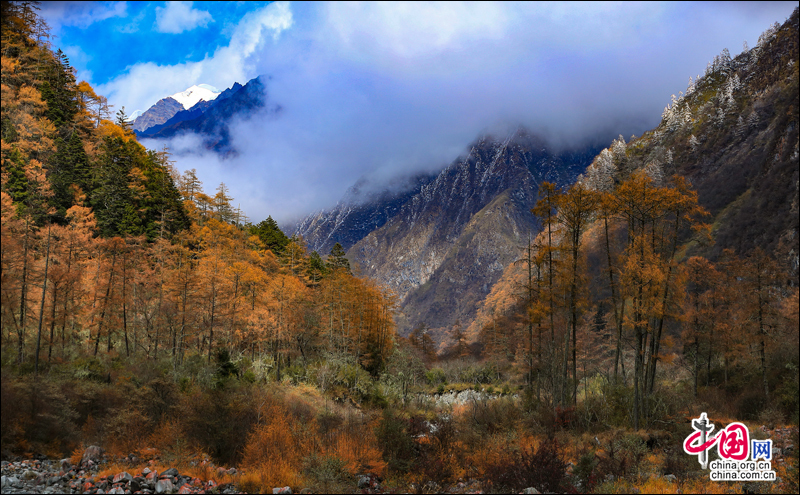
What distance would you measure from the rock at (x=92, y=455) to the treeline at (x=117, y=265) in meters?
2.87

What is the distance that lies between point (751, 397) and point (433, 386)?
119 feet

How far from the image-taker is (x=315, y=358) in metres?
39.3

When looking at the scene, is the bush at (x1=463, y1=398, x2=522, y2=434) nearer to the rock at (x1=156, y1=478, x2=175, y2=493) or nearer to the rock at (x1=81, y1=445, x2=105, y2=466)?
the rock at (x1=156, y1=478, x2=175, y2=493)

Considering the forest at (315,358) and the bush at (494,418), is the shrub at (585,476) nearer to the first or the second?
the forest at (315,358)

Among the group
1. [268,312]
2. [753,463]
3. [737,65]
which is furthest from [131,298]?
[737,65]

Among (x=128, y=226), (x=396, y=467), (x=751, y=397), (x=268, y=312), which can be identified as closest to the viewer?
(x=396, y=467)

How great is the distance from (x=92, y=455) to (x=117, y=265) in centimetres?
1749

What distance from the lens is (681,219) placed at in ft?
65.2

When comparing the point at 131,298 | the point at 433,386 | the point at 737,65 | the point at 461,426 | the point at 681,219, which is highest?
the point at 737,65

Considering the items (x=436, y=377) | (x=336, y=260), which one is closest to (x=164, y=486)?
(x=336, y=260)

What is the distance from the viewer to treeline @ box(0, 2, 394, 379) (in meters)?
7.71

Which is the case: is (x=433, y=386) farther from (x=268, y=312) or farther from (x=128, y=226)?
(x=128, y=226)

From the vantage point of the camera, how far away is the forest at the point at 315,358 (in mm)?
9164

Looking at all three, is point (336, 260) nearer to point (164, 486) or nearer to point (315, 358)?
point (315, 358)
